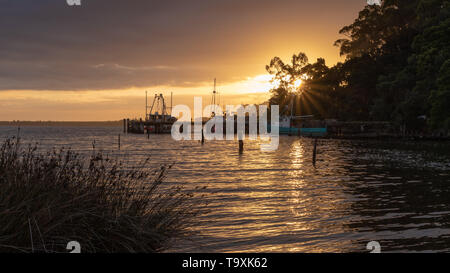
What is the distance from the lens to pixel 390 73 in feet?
242

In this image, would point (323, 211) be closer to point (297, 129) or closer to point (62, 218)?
point (62, 218)

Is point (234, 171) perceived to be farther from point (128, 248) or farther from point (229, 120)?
point (229, 120)

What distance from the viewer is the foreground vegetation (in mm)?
46625

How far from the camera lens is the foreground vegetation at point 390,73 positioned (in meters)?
46.6

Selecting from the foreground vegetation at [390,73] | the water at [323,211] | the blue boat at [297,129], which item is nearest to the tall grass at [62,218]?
the water at [323,211]

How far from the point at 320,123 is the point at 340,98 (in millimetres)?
7904

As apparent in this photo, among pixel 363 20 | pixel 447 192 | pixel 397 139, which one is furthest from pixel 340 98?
pixel 447 192

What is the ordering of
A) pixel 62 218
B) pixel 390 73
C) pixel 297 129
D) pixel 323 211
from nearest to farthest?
pixel 62 218
pixel 323 211
pixel 390 73
pixel 297 129

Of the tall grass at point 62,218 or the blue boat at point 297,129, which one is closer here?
the tall grass at point 62,218

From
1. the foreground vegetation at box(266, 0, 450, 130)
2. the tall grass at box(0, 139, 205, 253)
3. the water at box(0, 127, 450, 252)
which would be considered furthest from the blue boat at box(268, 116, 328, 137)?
the tall grass at box(0, 139, 205, 253)

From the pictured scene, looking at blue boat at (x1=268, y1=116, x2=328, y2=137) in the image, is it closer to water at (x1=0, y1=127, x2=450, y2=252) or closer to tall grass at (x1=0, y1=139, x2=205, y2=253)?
water at (x1=0, y1=127, x2=450, y2=252)

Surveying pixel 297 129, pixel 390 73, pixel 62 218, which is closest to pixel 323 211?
pixel 62 218

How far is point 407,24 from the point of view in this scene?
286 ft

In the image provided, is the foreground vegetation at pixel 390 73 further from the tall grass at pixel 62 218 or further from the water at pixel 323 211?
the tall grass at pixel 62 218
